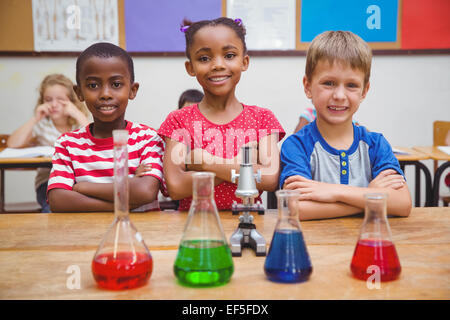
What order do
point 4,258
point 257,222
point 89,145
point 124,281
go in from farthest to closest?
point 89,145
point 257,222
point 4,258
point 124,281

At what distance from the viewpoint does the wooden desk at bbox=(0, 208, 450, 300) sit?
698 millimetres

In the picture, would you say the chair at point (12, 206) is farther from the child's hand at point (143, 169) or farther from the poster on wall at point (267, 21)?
the poster on wall at point (267, 21)

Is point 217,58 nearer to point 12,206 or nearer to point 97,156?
point 97,156

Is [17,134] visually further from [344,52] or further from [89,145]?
[344,52]

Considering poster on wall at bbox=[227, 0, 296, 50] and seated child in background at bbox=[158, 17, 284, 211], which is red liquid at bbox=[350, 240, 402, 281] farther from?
poster on wall at bbox=[227, 0, 296, 50]

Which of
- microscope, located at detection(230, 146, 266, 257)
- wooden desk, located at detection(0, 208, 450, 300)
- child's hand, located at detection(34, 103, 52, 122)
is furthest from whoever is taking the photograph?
child's hand, located at detection(34, 103, 52, 122)

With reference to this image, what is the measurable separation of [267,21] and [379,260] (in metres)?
3.56

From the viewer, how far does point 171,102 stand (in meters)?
4.11

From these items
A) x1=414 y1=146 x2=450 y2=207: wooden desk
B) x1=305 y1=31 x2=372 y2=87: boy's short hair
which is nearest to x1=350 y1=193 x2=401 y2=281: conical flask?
x1=305 y1=31 x2=372 y2=87: boy's short hair

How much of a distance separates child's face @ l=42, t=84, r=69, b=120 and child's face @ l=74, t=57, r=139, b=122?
195cm

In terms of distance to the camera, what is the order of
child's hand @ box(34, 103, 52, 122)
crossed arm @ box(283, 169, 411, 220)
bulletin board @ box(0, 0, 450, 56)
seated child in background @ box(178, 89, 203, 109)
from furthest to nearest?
bulletin board @ box(0, 0, 450, 56), seated child in background @ box(178, 89, 203, 109), child's hand @ box(34, 103, 52, 122), crossed arm @ box(283, 169, 411, 220)

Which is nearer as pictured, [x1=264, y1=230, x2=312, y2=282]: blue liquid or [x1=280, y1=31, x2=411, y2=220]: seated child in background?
[x1=264, y1=230, x2=312, y2=282]: blue liquid

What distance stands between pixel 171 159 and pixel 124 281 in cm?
77

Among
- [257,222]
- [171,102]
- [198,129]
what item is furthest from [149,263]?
[171,102]
